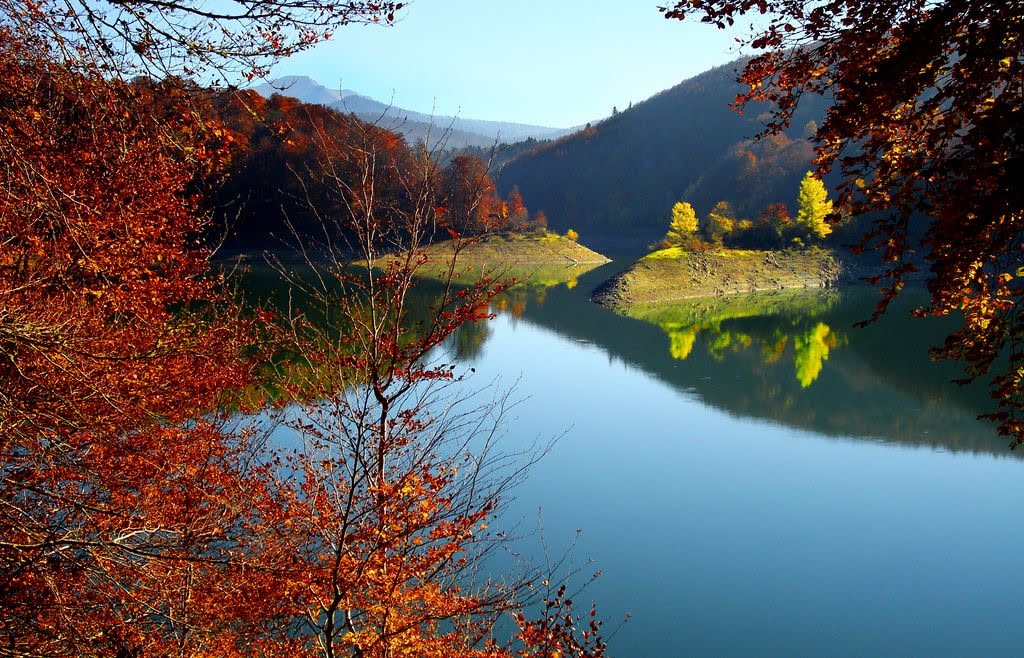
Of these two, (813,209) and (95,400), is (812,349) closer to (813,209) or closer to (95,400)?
(813,209)

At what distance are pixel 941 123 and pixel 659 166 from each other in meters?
116

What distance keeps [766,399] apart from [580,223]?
9082 centimetres

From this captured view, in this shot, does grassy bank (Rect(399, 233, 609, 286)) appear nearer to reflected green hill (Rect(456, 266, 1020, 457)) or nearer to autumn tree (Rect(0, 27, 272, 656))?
reflected green hill (Rect(456, 266, 1020, 457))

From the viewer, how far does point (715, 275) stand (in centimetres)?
4328

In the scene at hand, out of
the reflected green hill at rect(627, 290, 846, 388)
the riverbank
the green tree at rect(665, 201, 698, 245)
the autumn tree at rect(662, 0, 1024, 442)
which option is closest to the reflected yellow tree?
the reflected green hill at rect(627, 290, 846, 388)

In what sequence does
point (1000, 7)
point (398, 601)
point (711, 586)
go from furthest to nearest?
point (711, 586)
point (398, 601)
point (1000, 7)

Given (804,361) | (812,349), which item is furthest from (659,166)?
(804,361)

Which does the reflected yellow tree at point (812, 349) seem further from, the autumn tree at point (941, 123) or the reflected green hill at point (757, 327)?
the autumn tree at point (941, 123)

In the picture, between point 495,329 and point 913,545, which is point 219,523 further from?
point 495,329

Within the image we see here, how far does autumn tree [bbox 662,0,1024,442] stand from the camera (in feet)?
12.9

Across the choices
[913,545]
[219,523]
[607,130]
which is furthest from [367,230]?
[607,130]

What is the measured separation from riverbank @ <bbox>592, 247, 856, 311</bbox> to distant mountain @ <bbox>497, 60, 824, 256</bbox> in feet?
110

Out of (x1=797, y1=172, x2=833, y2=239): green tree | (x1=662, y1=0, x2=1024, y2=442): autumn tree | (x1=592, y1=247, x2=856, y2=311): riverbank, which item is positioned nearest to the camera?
(x1=662, y1=0, x2=1024, y2=442): autumn tree

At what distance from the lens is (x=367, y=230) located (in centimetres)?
473
